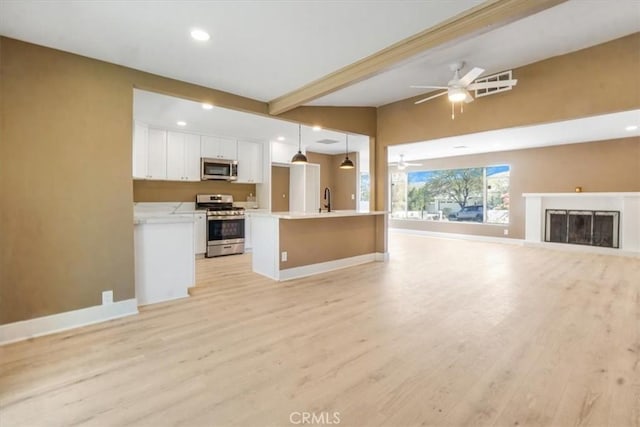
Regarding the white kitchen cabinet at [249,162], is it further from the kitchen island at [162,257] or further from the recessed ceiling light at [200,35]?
the recessed ceiling light at [200,35]

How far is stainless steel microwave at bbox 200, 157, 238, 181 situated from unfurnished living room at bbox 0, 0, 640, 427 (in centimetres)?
113

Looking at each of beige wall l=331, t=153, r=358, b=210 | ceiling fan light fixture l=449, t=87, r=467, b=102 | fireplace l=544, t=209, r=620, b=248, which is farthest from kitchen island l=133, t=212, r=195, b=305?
fireplace l=544, t=209, r=620, b=248

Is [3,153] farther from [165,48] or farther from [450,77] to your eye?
[450,77]

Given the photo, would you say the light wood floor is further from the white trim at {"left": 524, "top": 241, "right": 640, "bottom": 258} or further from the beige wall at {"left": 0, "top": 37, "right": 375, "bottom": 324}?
the white trim at {"left": 524, "top": 241, "right": 640, "bottom": 258}

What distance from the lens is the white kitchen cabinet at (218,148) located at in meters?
6.25

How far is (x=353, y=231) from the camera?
212 inches

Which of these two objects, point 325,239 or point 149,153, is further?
point 149,153

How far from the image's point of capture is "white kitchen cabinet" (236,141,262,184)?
6.75 meters

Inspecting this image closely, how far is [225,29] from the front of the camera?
7.94 feet

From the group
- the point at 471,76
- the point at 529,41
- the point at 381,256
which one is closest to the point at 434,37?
the point at 471,76

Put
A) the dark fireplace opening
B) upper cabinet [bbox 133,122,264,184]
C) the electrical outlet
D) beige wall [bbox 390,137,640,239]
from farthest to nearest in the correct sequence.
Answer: the dark fireplace opening
beige wall [bbox 390,137,640,239]
upper cabinet [bbox 133,122,264,184]
the electrical outlet

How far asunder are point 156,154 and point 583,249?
30.6 feet

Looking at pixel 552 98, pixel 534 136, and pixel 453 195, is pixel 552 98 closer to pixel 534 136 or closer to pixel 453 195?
pixel 534 136

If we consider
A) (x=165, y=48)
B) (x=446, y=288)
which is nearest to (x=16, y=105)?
(x=165, y=48)
